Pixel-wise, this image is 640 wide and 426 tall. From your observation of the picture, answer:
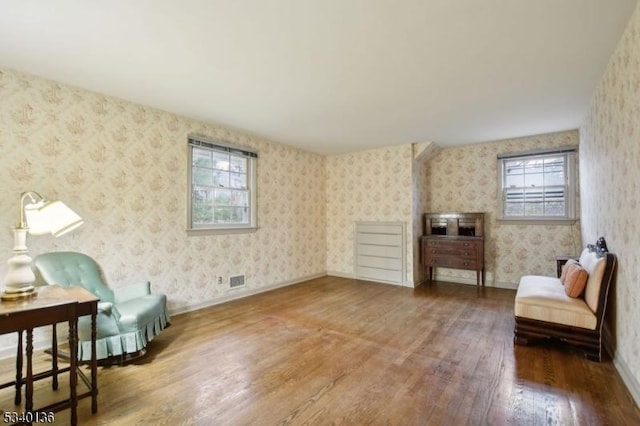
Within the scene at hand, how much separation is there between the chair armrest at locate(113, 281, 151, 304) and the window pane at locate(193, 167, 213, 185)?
150cm

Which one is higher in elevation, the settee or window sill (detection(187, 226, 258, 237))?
window sill (detection(187, 226, 258, 237))

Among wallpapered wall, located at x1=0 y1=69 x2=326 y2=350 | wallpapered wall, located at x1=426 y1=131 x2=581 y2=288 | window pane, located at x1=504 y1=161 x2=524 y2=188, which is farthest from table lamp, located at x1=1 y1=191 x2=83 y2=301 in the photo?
window pane, located at x1=504 y1=161 x2=524 y2=188

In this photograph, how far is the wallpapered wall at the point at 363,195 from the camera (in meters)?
5.25

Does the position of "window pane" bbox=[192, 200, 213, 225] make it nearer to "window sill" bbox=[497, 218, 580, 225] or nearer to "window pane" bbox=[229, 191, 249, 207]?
"window pane" bbox=[229, 191, 249, 207]

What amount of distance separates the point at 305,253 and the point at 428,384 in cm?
374

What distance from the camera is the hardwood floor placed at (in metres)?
1.82

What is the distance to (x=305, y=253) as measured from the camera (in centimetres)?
570

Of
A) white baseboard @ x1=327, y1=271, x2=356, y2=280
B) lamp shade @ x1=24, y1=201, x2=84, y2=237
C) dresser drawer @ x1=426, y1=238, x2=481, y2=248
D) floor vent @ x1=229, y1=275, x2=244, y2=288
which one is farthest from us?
white baseboard @ x1=327, y1=271, x2=356, y2=280

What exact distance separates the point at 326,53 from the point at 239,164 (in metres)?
2.59

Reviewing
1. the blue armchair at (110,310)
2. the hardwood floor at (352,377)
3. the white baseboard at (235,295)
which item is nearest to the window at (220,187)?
the white baseboard at (235,295)

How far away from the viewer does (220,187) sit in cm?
428

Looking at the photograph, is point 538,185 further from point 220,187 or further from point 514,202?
point 220,187

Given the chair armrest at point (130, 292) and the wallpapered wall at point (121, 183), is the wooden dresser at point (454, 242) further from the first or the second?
the chair armrest at point (130, 292)

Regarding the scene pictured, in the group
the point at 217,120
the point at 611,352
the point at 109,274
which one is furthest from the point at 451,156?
the point at 109,274
